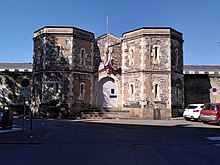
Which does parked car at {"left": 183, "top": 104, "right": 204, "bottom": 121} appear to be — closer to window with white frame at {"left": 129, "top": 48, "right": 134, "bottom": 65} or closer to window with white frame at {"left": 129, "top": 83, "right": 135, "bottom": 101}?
window with white frame at {"left": 129, "top": 83, "right": 135, "bottom": 101}

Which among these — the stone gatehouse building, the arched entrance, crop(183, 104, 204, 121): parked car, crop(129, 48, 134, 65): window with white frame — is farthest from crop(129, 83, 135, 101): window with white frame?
crop(183, 104, 204, 121): parked car

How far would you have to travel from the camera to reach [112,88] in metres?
25.8

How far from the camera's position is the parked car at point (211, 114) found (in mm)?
17031

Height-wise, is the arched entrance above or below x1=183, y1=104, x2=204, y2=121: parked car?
above

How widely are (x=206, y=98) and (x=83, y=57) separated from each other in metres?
14.8

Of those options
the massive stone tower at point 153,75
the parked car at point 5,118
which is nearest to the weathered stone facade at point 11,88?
the massive stone tower at point 153,75

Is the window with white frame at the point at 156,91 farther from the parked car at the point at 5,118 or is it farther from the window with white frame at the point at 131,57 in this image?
the parked car at the point at 5,118

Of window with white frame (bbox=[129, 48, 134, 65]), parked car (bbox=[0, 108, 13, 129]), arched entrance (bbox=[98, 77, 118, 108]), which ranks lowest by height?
parked car (bbox=[0, 108, 13, 129])

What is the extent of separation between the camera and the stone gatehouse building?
23.6 m

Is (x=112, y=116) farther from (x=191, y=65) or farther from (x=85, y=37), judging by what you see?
(x=191, y=65)

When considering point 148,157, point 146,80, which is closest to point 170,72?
point 146,80


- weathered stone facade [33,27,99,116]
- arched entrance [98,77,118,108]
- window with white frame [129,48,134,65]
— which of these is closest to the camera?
weathered stone facade [33,27,99,116]

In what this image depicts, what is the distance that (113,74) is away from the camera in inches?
1004

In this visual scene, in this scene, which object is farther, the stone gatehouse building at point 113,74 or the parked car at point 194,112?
the stone gatehouse building at point 113,74
